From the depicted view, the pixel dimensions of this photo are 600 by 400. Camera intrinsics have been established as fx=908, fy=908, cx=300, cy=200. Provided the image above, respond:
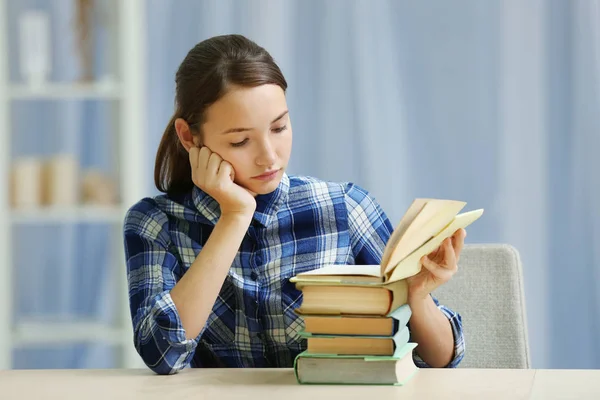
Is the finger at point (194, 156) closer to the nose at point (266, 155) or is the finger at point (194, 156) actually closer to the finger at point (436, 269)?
the nose at point (266, 155)

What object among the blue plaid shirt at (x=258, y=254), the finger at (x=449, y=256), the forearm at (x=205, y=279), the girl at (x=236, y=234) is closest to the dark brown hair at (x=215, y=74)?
the girl at (x=236, y=234)

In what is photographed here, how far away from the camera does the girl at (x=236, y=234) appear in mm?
1419

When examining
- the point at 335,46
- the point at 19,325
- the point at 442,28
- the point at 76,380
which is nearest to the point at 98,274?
the point at 19,325

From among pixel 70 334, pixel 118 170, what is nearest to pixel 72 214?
pixel 118 170

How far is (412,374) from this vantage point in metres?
1.27

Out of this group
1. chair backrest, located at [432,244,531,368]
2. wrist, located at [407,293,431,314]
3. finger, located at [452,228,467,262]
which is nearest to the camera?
finger, located at [452,228,467,262]

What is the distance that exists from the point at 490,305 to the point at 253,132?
0.57 metres

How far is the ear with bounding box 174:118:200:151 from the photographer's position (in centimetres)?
157

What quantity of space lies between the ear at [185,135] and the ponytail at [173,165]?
0.08m

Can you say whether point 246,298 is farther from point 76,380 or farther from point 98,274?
point 98,274

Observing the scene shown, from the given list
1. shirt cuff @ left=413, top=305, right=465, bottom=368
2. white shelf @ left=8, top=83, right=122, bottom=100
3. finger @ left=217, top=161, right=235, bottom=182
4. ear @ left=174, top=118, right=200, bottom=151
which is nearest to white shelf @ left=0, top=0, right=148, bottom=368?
white shelf @ left=8, top=83, right=122, bottom=100

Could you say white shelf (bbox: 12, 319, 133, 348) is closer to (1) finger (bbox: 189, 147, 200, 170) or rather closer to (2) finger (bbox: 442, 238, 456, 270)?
(1) finger (bbox: 189, 147, 200, 170)

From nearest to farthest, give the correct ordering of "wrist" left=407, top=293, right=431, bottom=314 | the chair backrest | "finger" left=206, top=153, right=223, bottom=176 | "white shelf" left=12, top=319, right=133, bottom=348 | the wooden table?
the wooden table
"wrist" left=407, top=293, right=431, bottom=314
"finger" left=206, top=153, right=223, bottom=176
the chair backrest
"white shelf" left=12, top=319, right=133, bottom=348

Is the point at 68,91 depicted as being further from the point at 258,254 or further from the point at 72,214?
the point at 258,254
